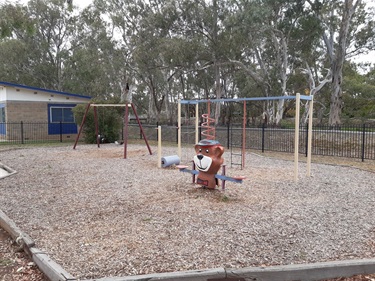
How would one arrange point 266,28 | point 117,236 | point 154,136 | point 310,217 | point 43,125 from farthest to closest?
point 266,28, point 154,136, point 43,125, point 310,217, point 117,236

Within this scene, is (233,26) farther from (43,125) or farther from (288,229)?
(288,229)

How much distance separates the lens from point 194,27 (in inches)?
1085

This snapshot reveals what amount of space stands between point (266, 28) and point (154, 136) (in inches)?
451

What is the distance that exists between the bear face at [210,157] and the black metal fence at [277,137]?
174 inches

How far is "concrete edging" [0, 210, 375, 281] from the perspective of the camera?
304cm

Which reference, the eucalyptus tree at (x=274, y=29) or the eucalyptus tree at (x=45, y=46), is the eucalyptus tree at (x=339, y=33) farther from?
the eucalyptus tree at (x=45, y=46)

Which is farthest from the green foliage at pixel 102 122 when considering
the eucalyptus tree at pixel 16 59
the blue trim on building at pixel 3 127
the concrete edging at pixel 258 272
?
the eucalyptus tree at pixel 16 59

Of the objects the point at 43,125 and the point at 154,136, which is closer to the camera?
the point at 43,125

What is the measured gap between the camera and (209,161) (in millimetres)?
6242

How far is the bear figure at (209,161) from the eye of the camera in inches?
247

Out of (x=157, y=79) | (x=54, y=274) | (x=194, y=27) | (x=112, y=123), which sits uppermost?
(x=194, y=27)

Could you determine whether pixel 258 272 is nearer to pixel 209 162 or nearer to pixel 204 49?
pixel 209 162

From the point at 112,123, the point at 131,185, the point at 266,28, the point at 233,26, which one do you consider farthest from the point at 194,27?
the point at 131,185

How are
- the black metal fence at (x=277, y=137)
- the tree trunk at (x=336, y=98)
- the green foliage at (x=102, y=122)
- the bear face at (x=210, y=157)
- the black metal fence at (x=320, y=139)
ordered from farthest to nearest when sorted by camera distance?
the tree trunk at (x=336, y=98), the green foliage at (x=102, y=122), the black metal fence at (x=277, y=137), the black metal fence at (x=320, y=139), the bear face at (x=210, y=157)
